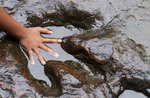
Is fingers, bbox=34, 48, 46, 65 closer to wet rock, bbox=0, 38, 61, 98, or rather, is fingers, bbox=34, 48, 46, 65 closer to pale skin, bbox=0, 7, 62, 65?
pale skin, bbox=0, 7, 62, 65

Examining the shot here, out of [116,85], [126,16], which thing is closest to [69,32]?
[126,16]

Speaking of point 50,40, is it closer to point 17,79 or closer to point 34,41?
point 34,41

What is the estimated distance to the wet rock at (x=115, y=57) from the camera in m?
2.08

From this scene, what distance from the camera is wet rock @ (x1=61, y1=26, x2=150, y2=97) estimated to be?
208 cm

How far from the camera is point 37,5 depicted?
2.71 metres

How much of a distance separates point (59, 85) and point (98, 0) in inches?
50.4

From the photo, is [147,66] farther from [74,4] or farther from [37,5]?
[37,5]

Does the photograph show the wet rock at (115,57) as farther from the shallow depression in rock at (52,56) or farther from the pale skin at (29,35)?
the pale skin at (29,35)

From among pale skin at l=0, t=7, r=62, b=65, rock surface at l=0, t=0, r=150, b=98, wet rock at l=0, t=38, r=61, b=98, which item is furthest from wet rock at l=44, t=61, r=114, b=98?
pale skin at l=0, t=7, r=62, b=65

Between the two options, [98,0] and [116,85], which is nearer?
[116,85]

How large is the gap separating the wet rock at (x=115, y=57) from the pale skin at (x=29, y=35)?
0.29 m

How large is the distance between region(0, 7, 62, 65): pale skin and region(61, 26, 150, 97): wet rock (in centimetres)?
29

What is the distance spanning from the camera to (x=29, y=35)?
2.47m

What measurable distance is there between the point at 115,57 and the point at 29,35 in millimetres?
1020
